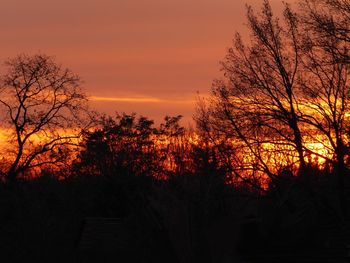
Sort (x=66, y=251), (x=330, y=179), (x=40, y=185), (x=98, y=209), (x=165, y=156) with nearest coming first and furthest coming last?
(x=330, y=179)
(x=66, y=251)
(x=98, y=209)
(x=40, y=185)
(x=165, y=156)

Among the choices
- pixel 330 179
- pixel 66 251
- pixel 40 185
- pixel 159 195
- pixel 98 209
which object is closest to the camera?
pixel 159 195

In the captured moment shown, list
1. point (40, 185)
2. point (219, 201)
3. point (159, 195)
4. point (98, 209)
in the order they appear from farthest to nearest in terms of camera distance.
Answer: point (40, 185)
point (98, 209)
point (159, 195)
point (219, 201)

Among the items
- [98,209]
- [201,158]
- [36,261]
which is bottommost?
[36,261]

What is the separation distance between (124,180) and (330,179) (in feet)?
42.8

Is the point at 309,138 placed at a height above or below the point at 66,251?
above

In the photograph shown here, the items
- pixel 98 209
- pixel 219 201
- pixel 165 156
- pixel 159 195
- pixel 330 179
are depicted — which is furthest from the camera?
pixel 165 156

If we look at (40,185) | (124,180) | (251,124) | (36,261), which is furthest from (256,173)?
(40,185)

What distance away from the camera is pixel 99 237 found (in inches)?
1476

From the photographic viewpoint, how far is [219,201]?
2825cm

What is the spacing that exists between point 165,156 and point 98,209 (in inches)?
624

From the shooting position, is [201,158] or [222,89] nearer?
[222,89]

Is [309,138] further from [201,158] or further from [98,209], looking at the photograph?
[98,209]

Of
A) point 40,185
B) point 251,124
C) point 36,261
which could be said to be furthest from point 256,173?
point 40,185

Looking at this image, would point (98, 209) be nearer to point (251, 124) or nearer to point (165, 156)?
point (251, 124)
